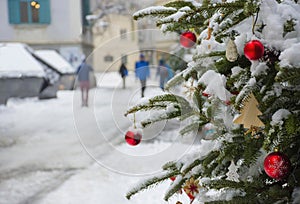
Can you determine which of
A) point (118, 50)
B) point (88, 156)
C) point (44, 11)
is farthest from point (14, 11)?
point (118, 50)

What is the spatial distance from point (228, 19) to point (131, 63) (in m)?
0.60

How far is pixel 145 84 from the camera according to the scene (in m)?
1.57

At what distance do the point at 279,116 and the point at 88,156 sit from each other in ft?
14.6

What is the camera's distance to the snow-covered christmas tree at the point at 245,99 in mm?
1097

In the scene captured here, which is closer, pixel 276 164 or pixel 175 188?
pixel 276 164

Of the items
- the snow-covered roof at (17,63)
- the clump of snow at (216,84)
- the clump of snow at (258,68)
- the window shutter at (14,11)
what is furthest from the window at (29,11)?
the clump of snow at (258,68)

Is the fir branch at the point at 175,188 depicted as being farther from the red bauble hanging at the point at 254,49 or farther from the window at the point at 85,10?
the window at the point at 85,10

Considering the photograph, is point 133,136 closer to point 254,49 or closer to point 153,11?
point 153,11

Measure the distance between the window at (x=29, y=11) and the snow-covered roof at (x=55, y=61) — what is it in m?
1.44

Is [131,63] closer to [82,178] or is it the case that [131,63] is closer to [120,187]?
[120,187]

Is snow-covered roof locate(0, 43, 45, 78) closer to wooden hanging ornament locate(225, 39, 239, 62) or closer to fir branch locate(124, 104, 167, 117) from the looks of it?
fir branch locate(124, 104, 167, 117)

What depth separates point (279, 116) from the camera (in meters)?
1.09

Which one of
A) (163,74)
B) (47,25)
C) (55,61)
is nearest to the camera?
(163,74)

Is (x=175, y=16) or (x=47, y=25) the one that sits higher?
(x=175, y=16)
